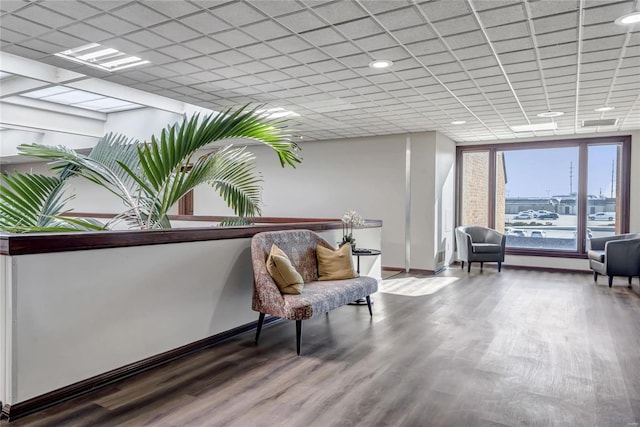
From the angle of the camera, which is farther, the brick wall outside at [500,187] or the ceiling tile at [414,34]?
the brick wall outside at [500,187]

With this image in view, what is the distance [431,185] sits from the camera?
Answer: 7.11 metres

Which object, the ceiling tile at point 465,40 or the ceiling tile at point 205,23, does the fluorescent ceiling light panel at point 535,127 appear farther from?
the ceiling tile at point 205,23

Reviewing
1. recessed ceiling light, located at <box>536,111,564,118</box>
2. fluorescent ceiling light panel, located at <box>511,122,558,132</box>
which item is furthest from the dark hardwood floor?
fluorescent ceiling light panel, located at <box>511,122,558,132</box>

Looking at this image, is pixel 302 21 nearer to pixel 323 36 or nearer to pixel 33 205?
pixel 323 36

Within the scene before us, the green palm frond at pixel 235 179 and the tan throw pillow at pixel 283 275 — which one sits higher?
the green palm frond at pixel 235 179

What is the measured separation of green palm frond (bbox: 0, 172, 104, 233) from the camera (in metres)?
2.52

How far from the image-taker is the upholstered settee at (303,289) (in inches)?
119

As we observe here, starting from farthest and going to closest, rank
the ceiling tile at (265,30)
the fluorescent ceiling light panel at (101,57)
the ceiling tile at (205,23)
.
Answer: the fluorescent ceiling light panel at (101,57), the ceiling tile at (265,30), the ceiling tile at (205,23)

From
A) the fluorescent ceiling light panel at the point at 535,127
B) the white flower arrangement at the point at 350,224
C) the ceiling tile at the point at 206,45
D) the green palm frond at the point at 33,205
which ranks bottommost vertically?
the white flower arrangement at the point at 350,224

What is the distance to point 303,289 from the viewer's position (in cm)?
337

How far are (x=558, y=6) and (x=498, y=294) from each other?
141 inches

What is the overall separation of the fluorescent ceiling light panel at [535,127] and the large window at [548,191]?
100 cm

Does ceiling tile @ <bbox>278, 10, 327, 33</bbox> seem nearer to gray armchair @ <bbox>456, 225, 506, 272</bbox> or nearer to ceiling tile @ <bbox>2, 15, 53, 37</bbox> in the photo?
ceiling tile @ <bbox>2, 15, 53, 37</bbox>

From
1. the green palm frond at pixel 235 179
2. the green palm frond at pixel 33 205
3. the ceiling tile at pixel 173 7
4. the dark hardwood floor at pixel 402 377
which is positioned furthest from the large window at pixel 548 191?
the green palm frond at pixel 33 205
